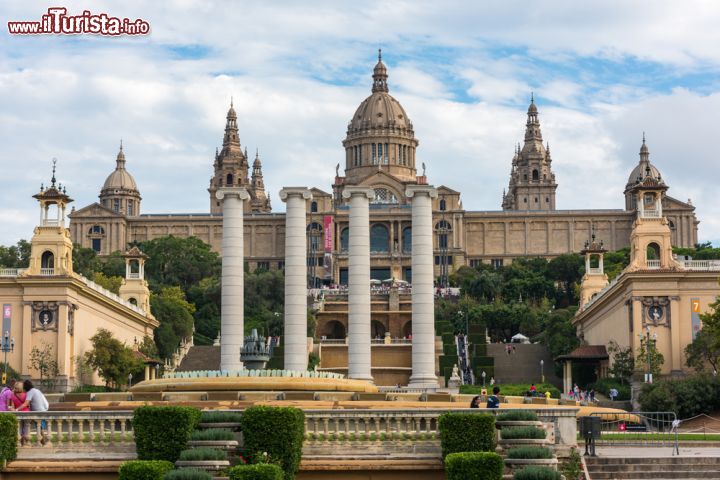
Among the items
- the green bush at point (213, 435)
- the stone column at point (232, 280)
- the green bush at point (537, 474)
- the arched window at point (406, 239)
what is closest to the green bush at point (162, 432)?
the green bush at point (213, 435)

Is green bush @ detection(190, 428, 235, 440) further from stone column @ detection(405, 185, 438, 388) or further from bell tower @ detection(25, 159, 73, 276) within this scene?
A: bell tower @ detection(25, 159, 73, 276)

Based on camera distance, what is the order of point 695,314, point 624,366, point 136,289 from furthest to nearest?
point 136,289 < point 695,314 < point 624,366

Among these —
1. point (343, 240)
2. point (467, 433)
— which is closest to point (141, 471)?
point (467, 433)

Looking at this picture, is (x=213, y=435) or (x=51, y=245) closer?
(x=213, y=435)

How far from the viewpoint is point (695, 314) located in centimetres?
8356

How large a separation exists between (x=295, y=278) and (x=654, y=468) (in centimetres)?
3719

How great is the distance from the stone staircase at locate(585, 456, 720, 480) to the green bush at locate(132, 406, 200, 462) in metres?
9.24

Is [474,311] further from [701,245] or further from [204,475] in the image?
[204,475]

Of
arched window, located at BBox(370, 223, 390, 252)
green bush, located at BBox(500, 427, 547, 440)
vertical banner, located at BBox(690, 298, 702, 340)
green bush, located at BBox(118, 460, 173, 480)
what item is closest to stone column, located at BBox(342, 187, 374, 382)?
vertical banner, located at BBox(690, 298, 702, 340)

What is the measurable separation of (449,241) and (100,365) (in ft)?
355

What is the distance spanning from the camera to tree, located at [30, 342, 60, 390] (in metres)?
85.5

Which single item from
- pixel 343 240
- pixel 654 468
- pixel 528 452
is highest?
pixel 343 240

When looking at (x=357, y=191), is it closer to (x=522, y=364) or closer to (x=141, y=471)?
(x=141, y=471)

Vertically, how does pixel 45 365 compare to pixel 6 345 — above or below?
below
